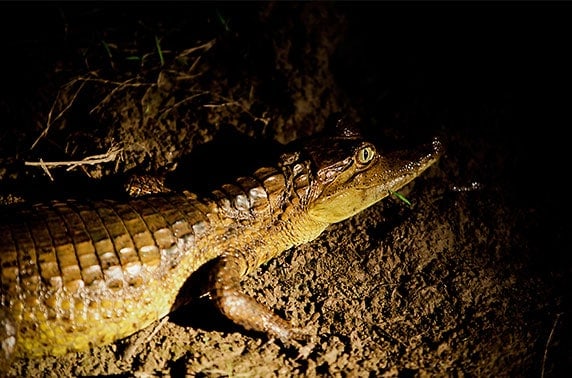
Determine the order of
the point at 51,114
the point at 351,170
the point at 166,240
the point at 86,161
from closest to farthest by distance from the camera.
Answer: the point at 166,240 < the point at 351,170 < the point at 86,161 < the point at 51,114

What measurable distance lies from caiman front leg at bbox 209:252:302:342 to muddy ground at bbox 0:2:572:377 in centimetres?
15

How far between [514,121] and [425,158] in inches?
42.6

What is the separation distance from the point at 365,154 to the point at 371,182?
23 centimetres

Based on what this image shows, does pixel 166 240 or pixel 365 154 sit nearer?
pixel 166 240

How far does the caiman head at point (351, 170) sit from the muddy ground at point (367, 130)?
0.21 metres

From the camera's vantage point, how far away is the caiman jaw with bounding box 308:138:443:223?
11.7ft

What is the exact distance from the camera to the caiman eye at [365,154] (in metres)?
3.61

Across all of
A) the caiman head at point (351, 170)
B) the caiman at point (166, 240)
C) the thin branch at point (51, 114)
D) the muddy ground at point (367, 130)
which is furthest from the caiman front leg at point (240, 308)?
the thin branch at point (51, 114)

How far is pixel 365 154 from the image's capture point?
11.9ft

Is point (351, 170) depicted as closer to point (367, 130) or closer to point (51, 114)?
point (367, 130)

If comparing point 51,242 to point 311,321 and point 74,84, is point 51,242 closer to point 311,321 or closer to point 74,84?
point 311,321

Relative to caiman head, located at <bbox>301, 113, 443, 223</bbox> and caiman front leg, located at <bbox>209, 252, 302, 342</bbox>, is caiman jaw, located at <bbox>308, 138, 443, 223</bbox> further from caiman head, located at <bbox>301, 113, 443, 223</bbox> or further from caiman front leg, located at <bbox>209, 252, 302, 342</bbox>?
caiman front leg, located at <bbox>209, 252, 302, 342</bbox>

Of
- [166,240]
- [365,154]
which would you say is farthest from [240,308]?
[365,154]

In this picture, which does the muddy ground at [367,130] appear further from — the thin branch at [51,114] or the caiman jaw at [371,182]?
the caiman jaw at [371,182]
